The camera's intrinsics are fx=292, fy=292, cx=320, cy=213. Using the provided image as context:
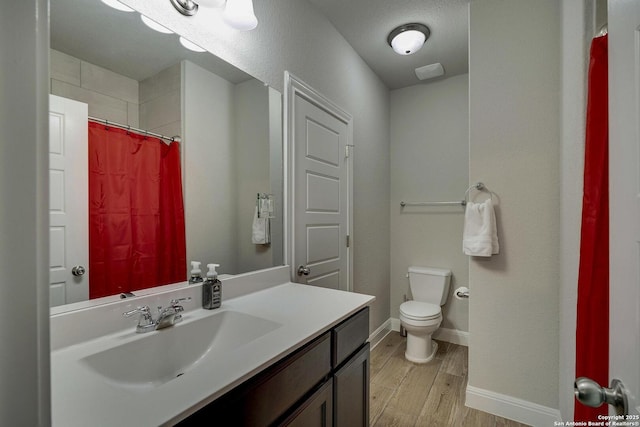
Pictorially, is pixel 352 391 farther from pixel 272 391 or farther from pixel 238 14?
pixel 238 14

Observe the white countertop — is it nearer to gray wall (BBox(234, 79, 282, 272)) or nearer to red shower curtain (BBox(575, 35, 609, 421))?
gray wall (BBox(234, 79, 282, 272))

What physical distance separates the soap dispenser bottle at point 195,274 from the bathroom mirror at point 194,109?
0.06 metres

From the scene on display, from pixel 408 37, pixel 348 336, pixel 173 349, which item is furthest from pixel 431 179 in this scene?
pixel 173 349

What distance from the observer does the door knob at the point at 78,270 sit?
0.91 meters

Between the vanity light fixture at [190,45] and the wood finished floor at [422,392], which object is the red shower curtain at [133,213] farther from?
the wood finished floor at [422,392]

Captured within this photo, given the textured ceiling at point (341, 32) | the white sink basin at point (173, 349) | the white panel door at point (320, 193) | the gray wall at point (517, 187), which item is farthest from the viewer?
the white panel door at point (320, 193)

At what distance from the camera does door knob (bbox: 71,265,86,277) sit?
91 cm

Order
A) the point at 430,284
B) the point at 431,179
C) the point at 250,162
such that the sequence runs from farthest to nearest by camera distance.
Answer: the point at 431,179
the point at 430,284
the point at 250,162

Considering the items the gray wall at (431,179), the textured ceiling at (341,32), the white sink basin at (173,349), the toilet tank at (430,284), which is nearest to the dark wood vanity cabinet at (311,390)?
the white sink basin at (173,349)

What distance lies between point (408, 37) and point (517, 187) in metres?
1.31

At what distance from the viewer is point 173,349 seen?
952mm

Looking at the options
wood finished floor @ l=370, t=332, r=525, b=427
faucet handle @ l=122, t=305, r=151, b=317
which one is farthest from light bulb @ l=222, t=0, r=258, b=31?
wood finished floor @ l=370, t=332, r=525, b=427

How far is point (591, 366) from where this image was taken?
0.90 metres

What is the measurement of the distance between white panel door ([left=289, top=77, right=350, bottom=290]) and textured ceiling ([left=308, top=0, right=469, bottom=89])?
650mm
